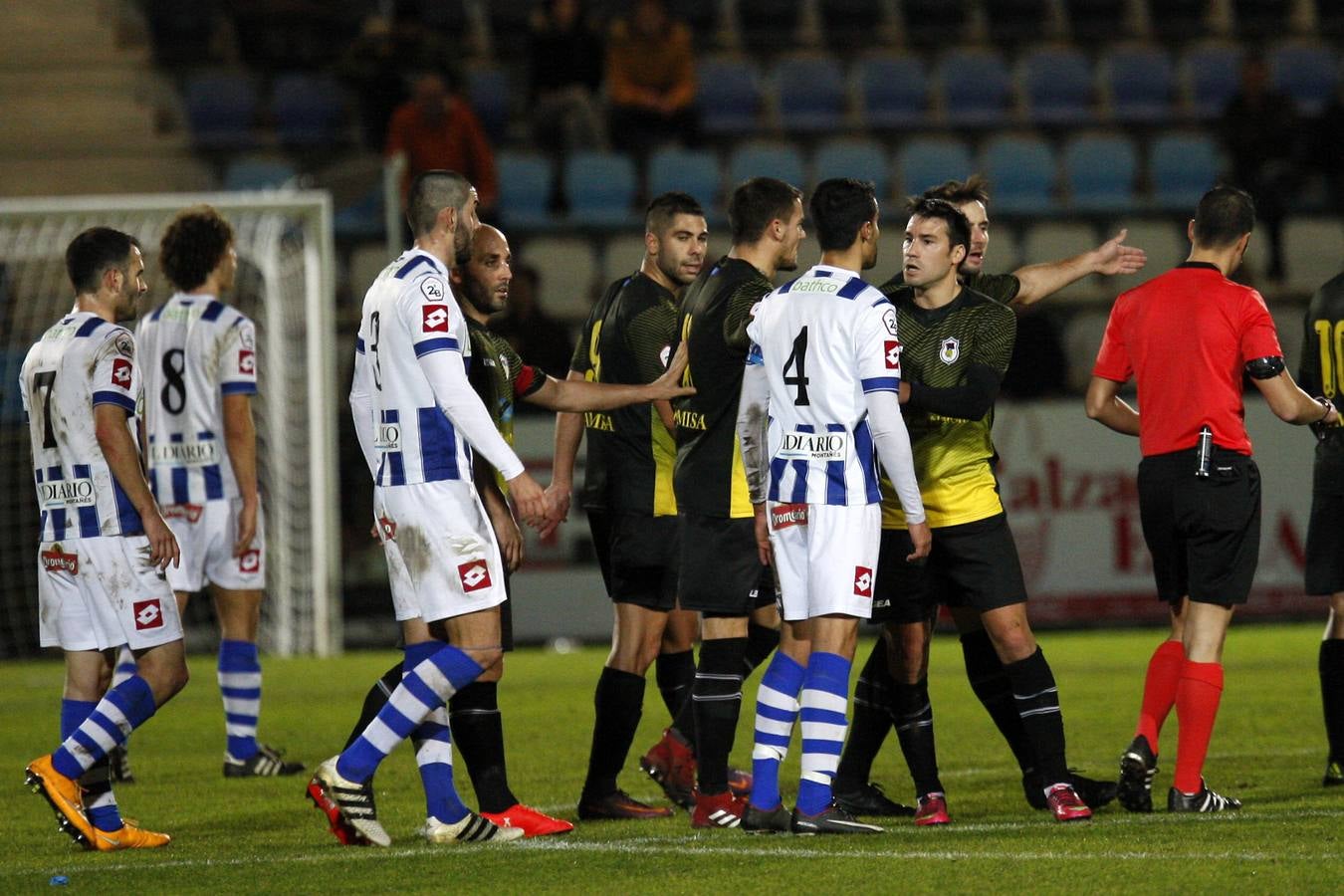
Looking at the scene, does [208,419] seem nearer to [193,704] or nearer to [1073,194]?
[193,704]

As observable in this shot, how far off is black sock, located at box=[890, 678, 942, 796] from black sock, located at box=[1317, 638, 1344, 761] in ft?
5.61

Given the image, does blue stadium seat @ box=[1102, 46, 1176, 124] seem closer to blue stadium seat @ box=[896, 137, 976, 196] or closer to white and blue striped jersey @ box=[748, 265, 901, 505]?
blue stadium seat @ box=[896, 137, 976, 196]

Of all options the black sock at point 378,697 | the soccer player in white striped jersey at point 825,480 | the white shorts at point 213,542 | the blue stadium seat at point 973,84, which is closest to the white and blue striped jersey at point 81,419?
the black sock at point 378,697

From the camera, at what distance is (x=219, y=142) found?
18.6 metres

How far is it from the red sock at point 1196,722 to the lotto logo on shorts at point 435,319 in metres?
2.86

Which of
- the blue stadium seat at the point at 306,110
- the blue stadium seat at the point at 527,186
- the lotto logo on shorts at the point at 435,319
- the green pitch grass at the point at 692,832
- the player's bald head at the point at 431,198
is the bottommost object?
the green pitch grass at the point at 692,832

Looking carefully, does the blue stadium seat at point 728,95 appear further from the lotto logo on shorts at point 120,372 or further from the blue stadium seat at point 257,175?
the lotto logo on shorts at point 120,372

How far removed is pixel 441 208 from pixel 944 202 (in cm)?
183

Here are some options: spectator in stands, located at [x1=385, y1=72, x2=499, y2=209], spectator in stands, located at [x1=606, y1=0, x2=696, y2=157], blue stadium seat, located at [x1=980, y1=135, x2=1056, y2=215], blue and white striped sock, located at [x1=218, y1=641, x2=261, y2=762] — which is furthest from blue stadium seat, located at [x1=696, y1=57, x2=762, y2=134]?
blue and white striped sock, located at [x1=218, y1=641, x2=261, y2=762]

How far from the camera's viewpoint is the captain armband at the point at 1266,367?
6645 millimetres

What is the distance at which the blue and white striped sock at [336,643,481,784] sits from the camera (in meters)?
6.05

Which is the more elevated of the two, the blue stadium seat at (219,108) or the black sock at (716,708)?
the blue stadium seat at (219,108)

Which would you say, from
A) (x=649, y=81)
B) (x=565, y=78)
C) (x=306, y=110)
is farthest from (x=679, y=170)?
(x=306, y=110)

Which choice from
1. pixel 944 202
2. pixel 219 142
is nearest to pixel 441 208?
pixel 944 202
